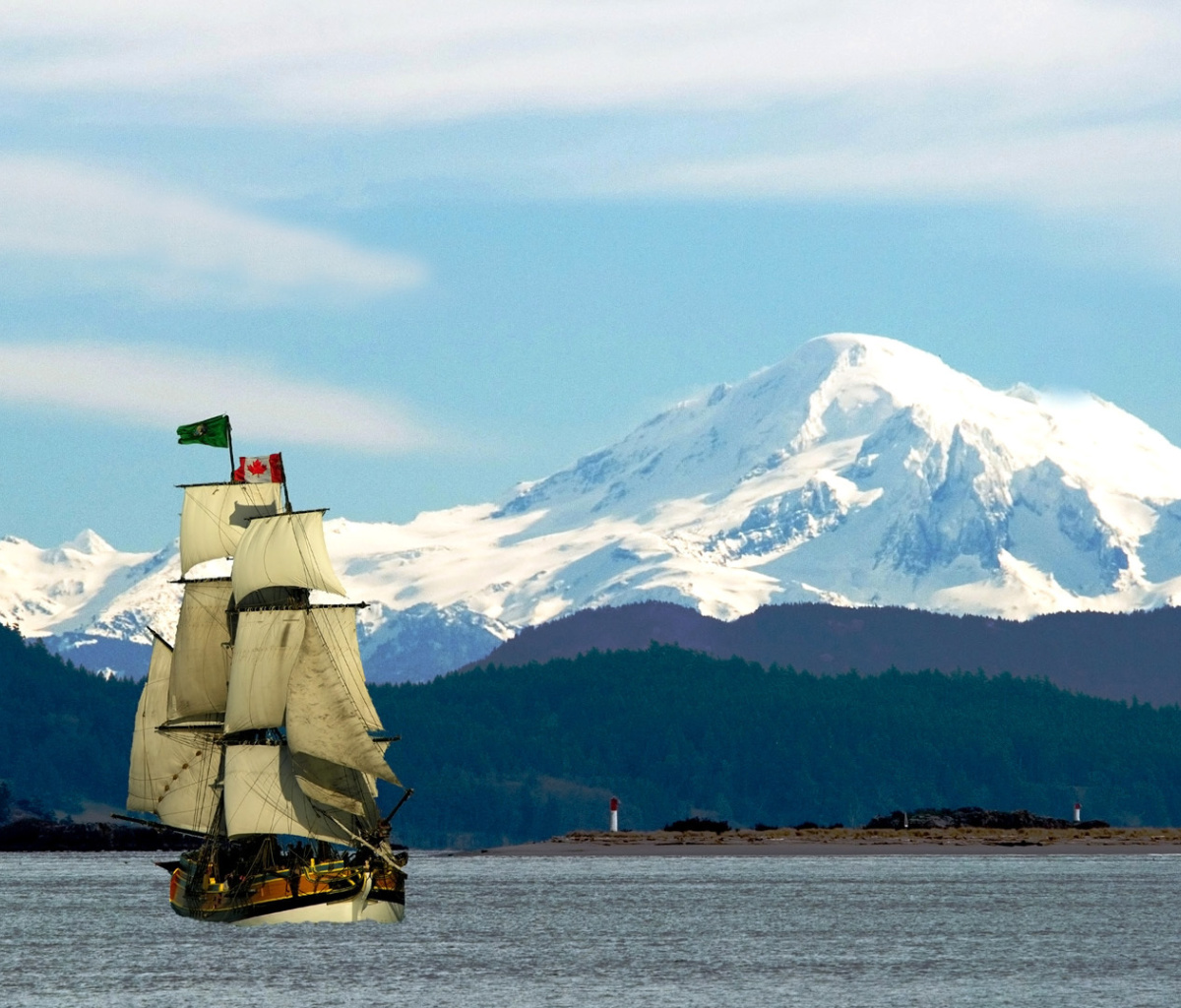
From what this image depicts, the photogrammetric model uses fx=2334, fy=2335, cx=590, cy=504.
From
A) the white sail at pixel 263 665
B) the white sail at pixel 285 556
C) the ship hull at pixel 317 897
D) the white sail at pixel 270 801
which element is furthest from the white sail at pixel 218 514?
the ship hull at pixel 317 897

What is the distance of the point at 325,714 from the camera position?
130m

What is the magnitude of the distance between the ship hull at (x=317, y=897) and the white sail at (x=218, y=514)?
1304 inches

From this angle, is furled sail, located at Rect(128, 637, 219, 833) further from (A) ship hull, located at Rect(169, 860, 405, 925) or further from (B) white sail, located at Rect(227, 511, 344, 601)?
(A) ship hull, located at Rect(169, 860, 405, 925)

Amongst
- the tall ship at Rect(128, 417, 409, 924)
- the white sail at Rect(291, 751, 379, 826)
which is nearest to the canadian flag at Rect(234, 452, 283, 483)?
the tall ship at Rect(128, 417, 409, 924)

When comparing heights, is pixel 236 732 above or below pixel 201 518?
below

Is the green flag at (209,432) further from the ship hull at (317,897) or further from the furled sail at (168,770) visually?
the ship hull at (317,897)

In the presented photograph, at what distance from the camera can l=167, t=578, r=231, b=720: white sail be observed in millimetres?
152375

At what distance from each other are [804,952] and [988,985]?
1662cm

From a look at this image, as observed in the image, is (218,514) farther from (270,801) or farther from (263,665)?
(270,801)

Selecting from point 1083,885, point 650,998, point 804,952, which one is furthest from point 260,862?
point 1083,885

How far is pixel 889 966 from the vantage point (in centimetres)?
10519

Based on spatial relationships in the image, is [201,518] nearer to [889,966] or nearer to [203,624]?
[203,624]

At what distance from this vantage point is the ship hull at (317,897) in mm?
122688

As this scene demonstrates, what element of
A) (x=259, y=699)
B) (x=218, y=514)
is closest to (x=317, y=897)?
(x=259, y=699)
